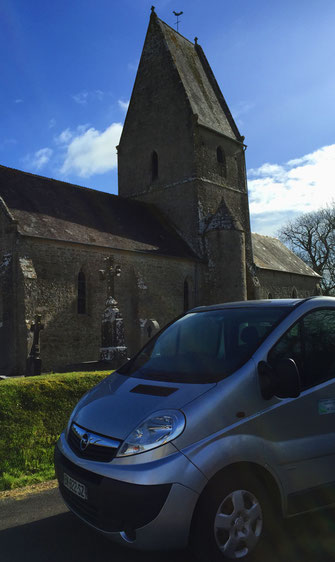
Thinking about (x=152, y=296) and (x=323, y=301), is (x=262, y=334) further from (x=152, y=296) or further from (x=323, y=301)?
(x=152, y=296)

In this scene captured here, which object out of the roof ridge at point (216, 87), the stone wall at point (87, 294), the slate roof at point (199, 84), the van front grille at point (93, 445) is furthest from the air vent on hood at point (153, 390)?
the roof ridge at point (216, 87)

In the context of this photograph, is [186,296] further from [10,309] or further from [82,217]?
[10,309]

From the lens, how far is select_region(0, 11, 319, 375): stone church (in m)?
16.4

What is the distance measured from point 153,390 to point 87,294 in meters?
15.0

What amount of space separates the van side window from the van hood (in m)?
0.80

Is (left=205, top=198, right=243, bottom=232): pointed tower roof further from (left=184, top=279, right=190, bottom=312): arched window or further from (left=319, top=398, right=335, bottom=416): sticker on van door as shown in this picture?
(left=319, top=398, right=335, bottom=416): sticker on van door

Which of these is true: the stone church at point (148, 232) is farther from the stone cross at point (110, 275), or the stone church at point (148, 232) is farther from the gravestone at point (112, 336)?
the gravestone at point (112, 336)

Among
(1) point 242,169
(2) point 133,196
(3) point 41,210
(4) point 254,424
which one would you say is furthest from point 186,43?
(4) point 254,424

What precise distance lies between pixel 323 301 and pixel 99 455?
7.70ft

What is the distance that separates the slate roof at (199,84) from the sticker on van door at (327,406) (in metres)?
22.9

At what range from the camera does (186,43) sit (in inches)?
1120

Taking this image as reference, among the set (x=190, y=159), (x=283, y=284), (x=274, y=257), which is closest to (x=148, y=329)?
(x=190, y=159)

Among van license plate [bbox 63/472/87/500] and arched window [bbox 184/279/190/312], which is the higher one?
arched window [bbox 184/279/190/312]

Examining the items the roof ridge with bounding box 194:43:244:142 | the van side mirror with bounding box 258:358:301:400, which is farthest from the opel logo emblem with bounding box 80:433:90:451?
the roof ridge with bounding box 194:43:244:142
